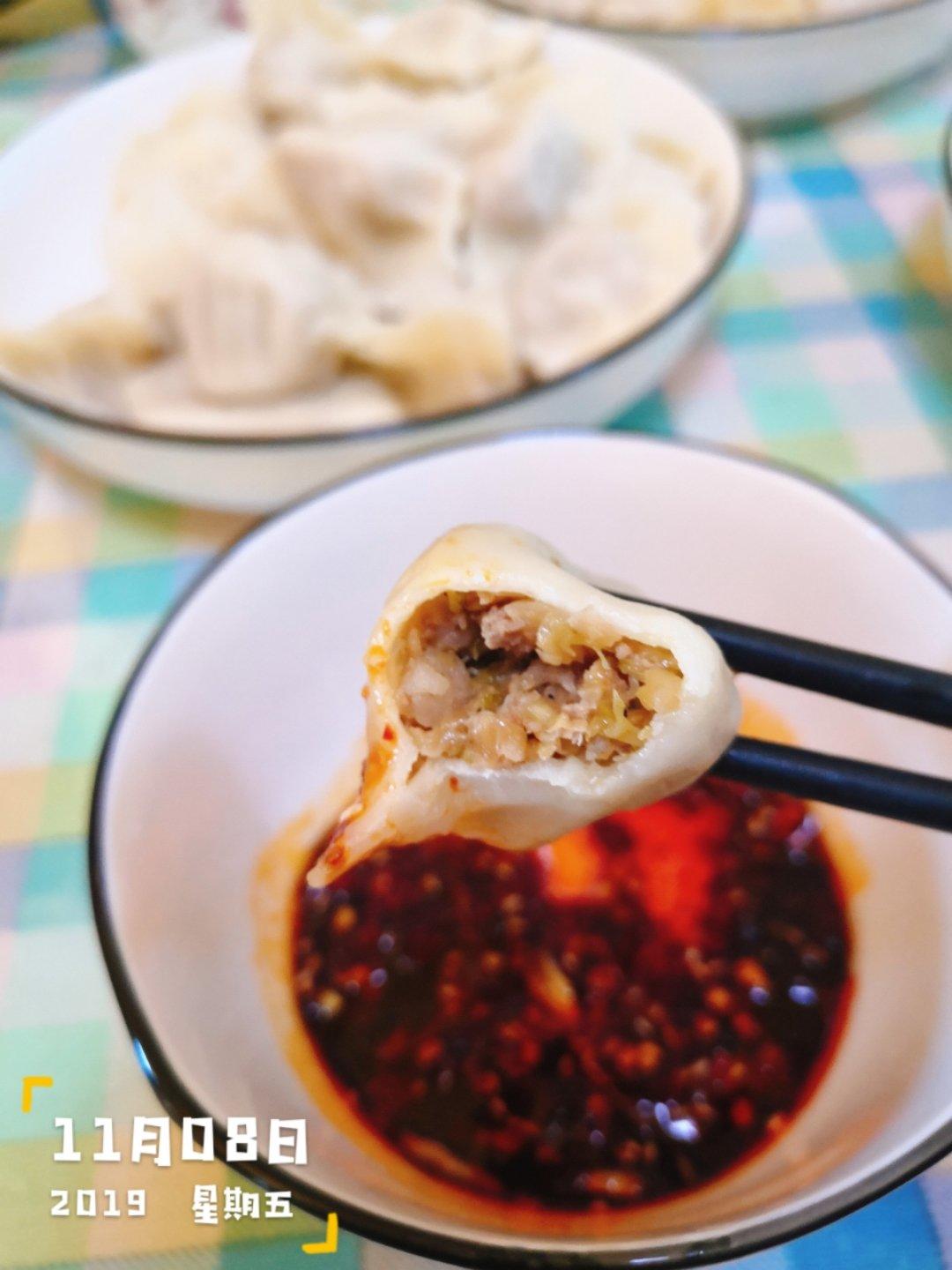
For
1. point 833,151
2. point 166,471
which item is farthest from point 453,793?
point 833,151

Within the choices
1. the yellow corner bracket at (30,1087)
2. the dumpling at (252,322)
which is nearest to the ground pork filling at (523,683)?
the yellow corner bracket at (30,1087)

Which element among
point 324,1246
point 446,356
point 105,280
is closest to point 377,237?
point 446,356

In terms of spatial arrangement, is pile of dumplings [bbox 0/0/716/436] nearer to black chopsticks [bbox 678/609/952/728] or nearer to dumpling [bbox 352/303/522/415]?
dumpling [bbox 352/303/522/415]

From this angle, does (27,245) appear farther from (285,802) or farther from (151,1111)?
(151,1111)

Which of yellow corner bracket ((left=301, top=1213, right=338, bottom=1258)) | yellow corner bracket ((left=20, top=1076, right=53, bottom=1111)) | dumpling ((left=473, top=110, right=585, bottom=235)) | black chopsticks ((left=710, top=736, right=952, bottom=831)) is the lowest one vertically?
yellow corner bracket ((left=20, top=1076, right=53, bottom=1111))

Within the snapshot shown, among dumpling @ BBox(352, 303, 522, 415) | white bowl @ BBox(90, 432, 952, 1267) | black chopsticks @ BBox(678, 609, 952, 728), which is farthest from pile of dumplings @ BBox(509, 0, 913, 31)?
black chopsticks @ BBox(678, 609, 952, 728)

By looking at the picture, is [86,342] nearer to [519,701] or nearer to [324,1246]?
[519,701]
